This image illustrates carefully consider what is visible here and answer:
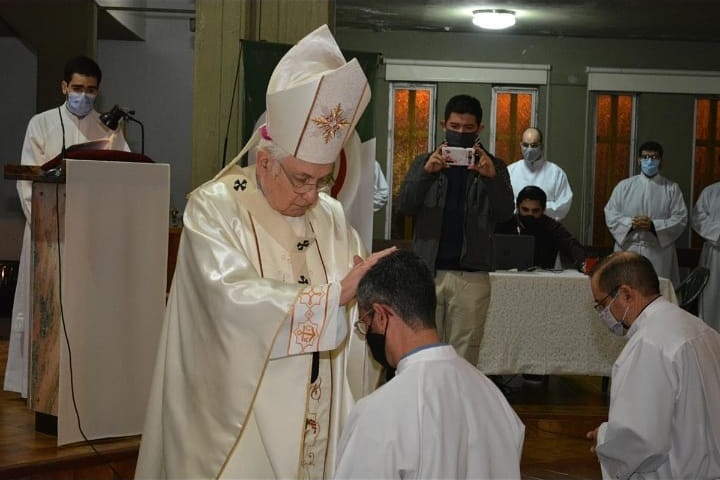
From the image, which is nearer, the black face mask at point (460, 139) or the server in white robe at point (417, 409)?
the server in white robe at point (417, 409)

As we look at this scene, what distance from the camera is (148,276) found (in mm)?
4133

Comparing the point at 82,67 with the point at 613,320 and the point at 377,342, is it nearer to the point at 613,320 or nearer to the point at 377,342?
the point at 613,320

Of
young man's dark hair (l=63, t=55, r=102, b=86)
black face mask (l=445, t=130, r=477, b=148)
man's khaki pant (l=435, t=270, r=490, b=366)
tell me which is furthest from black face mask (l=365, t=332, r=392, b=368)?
young man's dark hair (l=63, t=55, r=102, b=86)

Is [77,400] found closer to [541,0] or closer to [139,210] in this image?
[139,210]

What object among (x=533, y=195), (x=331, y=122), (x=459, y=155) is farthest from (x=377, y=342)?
(x=533, y=195)

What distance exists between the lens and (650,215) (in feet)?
31.4

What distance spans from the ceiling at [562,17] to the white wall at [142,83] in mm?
1592

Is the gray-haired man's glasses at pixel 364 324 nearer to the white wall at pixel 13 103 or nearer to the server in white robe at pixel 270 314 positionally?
the server in white robe at pixel 270 314

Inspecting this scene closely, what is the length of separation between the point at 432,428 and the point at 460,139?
9.90 feet

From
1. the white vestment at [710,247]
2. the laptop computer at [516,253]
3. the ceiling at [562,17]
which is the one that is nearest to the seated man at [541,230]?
the laptop computer at [516,253]

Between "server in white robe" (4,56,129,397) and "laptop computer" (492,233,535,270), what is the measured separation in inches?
93.0

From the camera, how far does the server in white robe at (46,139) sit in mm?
5027

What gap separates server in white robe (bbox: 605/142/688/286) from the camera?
29.2ft

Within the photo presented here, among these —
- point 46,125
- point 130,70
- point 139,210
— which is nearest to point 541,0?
point 130,70
